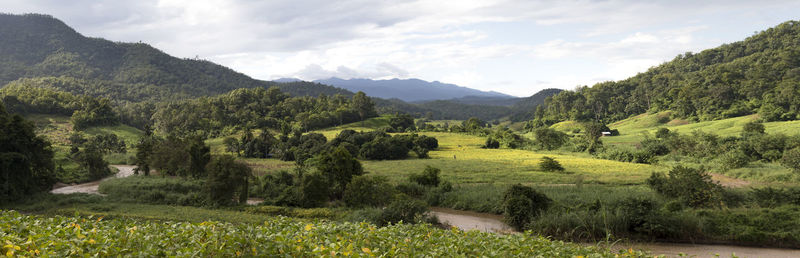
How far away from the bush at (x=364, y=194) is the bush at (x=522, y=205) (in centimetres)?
651

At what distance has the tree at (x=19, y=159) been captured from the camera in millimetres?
Answer: 22719

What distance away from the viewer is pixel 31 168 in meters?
26.8

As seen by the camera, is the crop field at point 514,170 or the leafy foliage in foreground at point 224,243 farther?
the crop field at point 514,170

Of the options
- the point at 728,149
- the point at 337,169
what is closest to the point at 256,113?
the point at 337,169

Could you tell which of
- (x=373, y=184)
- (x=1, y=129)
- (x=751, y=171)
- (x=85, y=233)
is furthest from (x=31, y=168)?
(x=751, y=171)

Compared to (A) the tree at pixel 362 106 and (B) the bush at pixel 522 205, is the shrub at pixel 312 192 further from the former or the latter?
(A) the tree at pixel 362 106

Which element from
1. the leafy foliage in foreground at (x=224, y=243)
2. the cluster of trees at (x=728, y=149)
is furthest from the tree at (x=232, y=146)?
the leafy foliage in foreground at (x=224, y=243)

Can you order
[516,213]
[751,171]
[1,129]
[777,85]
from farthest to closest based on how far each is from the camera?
[777,85] < [751,171] < [1,129] < [516,213]

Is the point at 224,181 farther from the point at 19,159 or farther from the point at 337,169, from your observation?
the point at 19,159

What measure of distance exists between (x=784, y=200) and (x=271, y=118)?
3303 inches

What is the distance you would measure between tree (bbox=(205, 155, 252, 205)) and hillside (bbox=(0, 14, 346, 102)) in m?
127

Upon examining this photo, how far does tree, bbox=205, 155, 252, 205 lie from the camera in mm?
24094

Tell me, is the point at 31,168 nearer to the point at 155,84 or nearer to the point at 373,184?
the point at 373,184

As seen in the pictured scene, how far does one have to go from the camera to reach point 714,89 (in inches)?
3418
